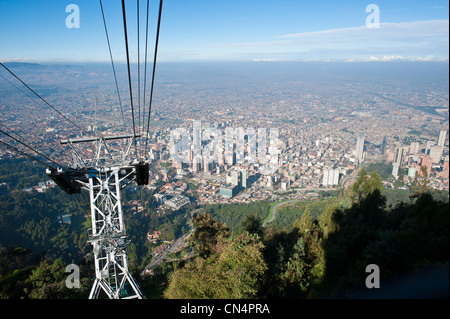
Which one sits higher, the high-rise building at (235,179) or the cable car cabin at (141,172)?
the cable car cabin at (141,172)

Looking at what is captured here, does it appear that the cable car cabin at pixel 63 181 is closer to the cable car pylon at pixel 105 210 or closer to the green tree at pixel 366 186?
the cable car pylon at pixel 105 210

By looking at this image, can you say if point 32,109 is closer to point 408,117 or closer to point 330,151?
point 330,151

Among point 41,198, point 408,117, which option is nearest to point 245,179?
point 41,198

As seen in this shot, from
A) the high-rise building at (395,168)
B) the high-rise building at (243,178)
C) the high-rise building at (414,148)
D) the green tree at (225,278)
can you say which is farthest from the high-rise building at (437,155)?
the high-rise building at (243,178)

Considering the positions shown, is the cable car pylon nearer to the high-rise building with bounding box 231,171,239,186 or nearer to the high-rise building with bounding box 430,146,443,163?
the high-rise building with bounding box 430,146,443,163

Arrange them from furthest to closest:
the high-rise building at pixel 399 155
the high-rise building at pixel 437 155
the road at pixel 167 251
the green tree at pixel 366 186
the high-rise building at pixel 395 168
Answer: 1. the high-rise building at pixel 399 155
2. the high-rise building at pixel 395 168
3. the road at pixel 167 251
4. the high-rise building at pixel 437 155
5. the green tree at pixel 366 186

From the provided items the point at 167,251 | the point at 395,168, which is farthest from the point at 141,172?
the point at 395,168

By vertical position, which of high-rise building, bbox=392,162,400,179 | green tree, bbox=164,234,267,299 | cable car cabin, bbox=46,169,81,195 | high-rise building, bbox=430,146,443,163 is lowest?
high-rise building, bbox=392,162,400,179

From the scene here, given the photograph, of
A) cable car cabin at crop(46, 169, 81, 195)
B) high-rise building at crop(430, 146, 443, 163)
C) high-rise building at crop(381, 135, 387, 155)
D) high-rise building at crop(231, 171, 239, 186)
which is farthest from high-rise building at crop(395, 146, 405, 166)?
cable car cabin at crop(46, 169, 81, 195)
